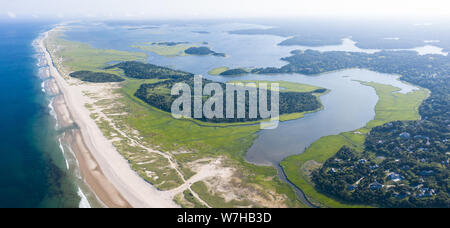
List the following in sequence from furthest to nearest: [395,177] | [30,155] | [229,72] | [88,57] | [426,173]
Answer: [88,57] → [229,72] → [30,155] → [426,173] → [395,177]

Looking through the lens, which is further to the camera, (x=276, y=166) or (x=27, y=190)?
(x=276, y=166)

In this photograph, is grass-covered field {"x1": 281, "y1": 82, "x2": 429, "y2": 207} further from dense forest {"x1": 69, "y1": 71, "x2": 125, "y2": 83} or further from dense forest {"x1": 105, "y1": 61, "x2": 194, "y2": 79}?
dense forest {"x1": 69, "y1": 71, "x2": 125, "y2": 83}

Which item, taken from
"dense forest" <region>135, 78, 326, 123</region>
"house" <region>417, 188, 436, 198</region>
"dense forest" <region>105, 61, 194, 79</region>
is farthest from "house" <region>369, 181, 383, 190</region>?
"dense forest" <region>105, 61, 194, 79</region>

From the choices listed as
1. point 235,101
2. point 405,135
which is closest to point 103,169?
point 235,101

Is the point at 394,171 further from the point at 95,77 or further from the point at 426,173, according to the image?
the point at 95,77

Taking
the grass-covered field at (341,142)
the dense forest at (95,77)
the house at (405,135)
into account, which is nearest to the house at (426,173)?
the grass-covered field at (341,142)

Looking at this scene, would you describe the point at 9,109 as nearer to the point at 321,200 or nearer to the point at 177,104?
the point at 177,104
